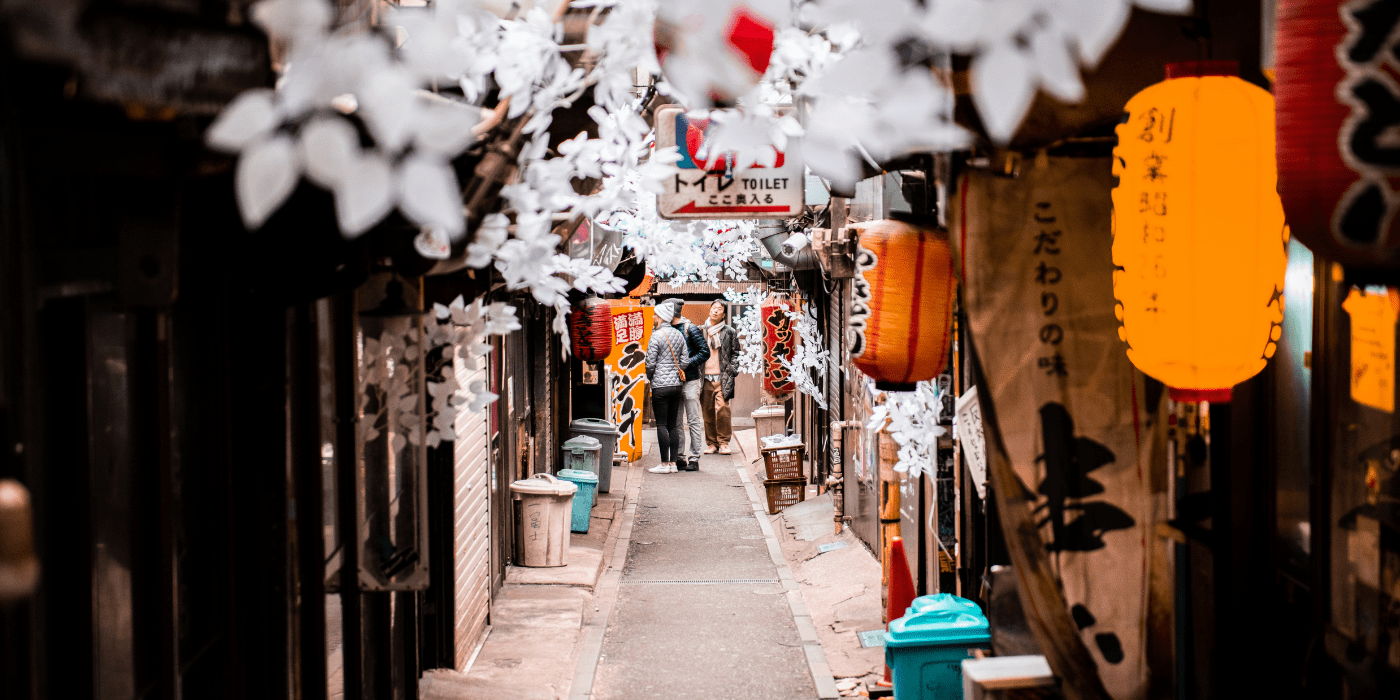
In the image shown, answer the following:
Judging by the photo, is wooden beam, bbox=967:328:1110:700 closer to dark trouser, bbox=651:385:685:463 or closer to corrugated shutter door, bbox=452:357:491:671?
corrugated shutter door, bbox=452:357:491:671

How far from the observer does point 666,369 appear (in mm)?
22141

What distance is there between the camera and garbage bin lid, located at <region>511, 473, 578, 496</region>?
1303 centimetres

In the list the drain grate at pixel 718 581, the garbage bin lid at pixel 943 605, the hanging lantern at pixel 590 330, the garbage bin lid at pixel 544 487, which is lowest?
the drain grate at pixel 718 581

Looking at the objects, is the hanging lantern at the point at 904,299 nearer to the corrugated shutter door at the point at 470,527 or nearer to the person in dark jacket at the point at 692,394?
the corrugated shutter door at the point at 470,527

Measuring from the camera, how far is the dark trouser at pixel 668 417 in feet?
72.8

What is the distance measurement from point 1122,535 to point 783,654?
6851 millimetres

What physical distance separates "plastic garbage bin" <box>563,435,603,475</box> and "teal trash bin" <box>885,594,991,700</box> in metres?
10.5

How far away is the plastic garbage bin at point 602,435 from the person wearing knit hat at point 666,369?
11.2ft

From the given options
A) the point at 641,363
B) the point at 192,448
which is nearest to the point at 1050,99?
the point at 192,448

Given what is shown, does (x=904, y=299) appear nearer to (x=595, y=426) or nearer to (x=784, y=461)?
(x=784, y=461)

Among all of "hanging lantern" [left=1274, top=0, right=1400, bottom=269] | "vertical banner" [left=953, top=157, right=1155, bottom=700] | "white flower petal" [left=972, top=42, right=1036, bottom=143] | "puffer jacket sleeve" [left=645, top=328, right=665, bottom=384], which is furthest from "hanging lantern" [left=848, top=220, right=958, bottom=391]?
"puffer jacket sleeve" [left=645, top=328, right=665, bottom=384]

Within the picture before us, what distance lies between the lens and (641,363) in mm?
23234

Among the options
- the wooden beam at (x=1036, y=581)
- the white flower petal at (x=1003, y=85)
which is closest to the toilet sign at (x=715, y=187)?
the wooden beam at (x=1036, y=581)

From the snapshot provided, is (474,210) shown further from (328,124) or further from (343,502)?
(328,124)
